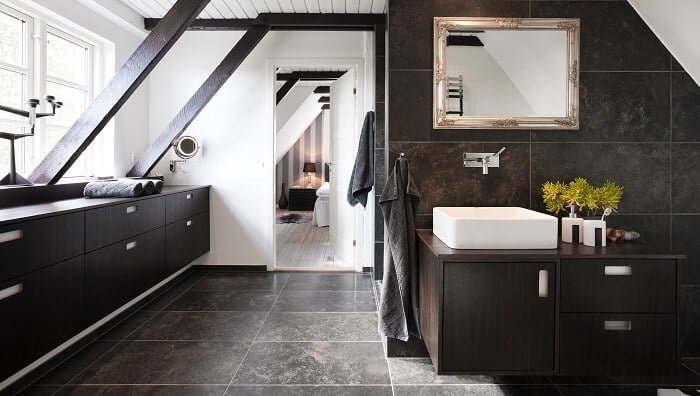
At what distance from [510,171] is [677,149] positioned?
930 mm

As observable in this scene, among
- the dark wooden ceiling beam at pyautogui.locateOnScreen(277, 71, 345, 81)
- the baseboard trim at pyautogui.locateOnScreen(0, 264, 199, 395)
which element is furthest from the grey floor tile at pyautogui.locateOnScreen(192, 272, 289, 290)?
the dark wooden ceiling beam at pyautogui.locateOnScreen(277, 71, 345, 81)

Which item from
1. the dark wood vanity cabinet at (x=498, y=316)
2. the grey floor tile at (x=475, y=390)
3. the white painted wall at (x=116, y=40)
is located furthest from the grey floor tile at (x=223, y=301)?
the dark wood vanity cabinet at (x=498, y=316)

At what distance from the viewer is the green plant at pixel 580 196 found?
1985mm

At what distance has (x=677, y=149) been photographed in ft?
7.38

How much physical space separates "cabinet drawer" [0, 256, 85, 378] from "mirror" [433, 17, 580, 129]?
6.71 feet

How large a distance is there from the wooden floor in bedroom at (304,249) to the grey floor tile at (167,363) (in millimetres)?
1844

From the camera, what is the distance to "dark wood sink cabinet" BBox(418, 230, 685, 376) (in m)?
1.64

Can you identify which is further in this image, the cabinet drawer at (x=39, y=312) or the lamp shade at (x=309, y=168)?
the lamp shade at (x=309, y=168)

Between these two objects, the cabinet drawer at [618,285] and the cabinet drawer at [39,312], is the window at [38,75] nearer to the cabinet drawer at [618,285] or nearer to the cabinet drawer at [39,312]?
the cabinet drawer at [39,312]

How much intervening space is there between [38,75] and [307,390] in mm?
2679

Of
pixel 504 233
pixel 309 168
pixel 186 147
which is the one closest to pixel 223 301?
pixel 186 147

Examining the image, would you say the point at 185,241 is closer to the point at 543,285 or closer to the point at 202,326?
the point at 202,326

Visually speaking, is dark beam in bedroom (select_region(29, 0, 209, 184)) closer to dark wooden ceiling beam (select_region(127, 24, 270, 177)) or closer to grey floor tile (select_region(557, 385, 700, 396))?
dark wooden ceiling beam (select_region(127, 24, 270, 177))

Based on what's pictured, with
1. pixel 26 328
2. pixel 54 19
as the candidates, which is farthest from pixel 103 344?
pixel 54 19
